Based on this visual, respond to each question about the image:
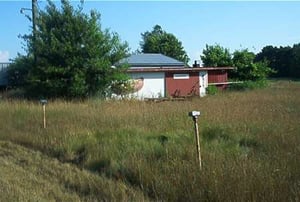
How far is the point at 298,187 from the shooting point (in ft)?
18.8

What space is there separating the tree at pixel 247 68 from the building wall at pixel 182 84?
10952 mm

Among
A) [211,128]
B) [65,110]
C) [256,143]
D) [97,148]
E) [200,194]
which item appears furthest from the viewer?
[65,110]

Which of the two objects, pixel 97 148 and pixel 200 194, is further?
pixel 97 148

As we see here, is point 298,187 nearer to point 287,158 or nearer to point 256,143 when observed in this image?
point 287,158

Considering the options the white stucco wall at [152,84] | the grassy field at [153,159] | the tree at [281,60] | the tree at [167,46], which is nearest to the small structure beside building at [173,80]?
the white stucco wall at [152,84]

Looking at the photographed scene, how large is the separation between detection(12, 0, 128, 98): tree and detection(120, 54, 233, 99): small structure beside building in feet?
19.1

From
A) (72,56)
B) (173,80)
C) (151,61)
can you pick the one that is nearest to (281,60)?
(151,61)

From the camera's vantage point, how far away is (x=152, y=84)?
119 ft

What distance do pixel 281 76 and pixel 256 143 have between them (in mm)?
91279

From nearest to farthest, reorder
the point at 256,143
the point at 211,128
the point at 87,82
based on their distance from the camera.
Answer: the point at 256,143
the point at 211,128
the point at 87,82

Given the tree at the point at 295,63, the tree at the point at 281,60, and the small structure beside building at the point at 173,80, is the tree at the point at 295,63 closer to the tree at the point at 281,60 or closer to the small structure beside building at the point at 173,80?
the tree at the point at 281,60

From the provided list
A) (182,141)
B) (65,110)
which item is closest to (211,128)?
(182,141)

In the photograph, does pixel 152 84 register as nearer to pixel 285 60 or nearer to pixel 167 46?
pixel 167 46

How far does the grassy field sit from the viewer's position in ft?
21.3
